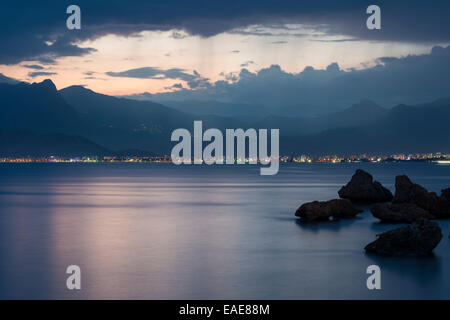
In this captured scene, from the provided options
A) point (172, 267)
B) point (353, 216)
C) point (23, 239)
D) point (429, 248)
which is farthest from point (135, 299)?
point (353, 216)

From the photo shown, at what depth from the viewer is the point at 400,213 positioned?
29797 millimetres

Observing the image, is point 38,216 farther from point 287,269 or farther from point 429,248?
point 429,248

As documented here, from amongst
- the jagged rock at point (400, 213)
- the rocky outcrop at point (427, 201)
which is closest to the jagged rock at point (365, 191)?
the rocky outcrop at point (427, 201)

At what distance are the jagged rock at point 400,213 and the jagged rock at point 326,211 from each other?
2025 mm

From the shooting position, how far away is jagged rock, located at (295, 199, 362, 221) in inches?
1243

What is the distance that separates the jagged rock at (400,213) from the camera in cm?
2945

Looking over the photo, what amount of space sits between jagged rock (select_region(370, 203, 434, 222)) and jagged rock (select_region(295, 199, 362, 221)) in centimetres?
203

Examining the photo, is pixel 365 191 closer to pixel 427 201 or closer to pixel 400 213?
pixel 427 201

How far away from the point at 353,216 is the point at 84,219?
16483mm

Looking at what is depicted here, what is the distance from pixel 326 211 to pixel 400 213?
401cm

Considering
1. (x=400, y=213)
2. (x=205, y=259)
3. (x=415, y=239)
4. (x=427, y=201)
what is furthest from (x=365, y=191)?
(x=205, y=259)

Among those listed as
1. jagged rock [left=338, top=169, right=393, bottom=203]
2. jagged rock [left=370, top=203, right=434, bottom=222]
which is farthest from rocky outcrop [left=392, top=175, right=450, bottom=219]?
jagged rock [left=338, top=169, right=393, bottom=203]

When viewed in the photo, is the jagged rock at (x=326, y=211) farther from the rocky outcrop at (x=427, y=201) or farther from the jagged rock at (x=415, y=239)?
the jagged rock at (x=415, y=239)

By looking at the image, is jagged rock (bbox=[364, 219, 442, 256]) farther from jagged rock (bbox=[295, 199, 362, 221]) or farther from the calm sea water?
jagged rock (bbox=[295, 199, 362, 221])
